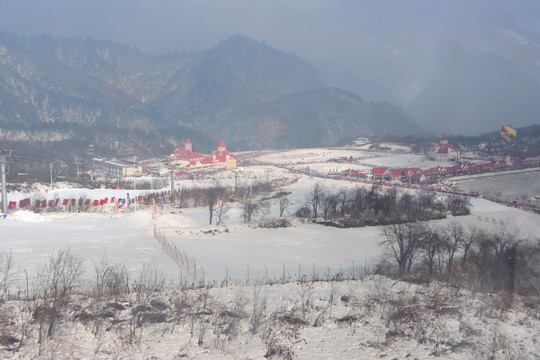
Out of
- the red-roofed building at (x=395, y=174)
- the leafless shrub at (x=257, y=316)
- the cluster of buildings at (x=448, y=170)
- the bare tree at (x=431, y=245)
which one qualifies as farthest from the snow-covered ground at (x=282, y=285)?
the red-roofed building at (x=395, y=174)

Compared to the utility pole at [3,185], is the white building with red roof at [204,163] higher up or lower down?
higher up

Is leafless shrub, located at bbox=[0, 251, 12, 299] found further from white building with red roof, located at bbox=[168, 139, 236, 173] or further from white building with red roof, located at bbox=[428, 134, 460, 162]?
white building with red roof, located at bbox=[168, 139, 236, 173]

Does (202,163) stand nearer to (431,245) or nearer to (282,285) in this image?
(431,245)

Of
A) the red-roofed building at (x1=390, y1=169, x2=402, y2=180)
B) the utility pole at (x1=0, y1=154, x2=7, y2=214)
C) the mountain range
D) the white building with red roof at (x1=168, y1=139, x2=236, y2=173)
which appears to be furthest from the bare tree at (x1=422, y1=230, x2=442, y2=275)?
the mountain range

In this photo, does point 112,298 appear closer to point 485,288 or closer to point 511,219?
point 485,288

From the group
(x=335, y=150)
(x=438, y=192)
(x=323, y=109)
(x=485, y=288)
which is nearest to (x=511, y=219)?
(x=438, y=192)

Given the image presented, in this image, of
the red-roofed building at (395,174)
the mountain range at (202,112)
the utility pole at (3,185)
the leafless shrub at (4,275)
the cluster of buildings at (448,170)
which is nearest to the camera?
the leafless shrub at (4,275)

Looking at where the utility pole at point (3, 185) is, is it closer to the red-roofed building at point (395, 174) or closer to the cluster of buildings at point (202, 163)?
the red-roofed building at point (395, 174)

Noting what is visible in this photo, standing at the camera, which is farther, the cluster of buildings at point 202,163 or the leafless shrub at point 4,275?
the cluster of buildings at point 202,163

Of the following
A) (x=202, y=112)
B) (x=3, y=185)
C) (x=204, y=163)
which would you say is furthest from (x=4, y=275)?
(x=202, y=112)
